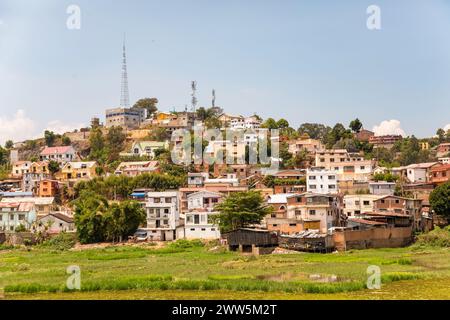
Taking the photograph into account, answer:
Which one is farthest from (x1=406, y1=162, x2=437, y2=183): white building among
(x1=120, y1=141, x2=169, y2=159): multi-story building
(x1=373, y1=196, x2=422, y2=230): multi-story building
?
(x1=120, y1=141, x2=169, y2=159): multi-story building

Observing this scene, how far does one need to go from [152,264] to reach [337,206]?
63.2 ft

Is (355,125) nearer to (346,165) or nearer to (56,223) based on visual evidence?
(346,165)

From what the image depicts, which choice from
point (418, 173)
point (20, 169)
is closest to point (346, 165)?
point (418, 173)

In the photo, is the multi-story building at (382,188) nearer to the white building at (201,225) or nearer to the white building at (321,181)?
the white building at (321,181)

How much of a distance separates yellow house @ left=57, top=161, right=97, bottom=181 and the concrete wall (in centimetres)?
3849

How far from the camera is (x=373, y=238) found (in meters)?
42.8

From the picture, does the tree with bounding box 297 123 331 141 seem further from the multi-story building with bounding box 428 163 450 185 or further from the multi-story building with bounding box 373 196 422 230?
the multi-story building with bounding box 373 196 422 230

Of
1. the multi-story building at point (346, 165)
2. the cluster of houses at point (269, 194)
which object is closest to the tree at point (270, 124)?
the cluster of houses at point (269, 194)

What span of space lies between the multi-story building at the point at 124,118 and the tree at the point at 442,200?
61.4 metres

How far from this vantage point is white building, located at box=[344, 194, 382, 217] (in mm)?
53625

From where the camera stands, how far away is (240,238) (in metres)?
42.5

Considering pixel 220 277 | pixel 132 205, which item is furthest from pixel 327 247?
pixel 132 205

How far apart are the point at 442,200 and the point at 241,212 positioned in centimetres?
1549
